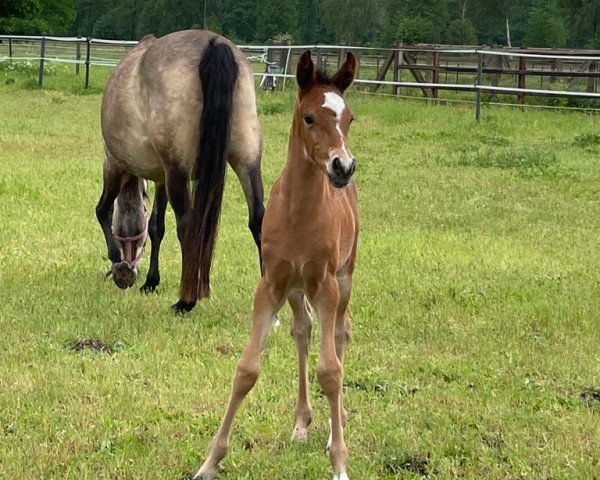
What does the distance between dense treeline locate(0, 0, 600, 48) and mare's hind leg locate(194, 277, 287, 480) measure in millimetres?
39188

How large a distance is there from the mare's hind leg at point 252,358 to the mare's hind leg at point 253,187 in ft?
8.60

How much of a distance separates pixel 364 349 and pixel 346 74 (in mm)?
2025

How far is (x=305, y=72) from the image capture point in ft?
11.6

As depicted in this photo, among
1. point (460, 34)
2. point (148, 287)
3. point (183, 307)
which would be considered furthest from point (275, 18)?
point (183, 307)

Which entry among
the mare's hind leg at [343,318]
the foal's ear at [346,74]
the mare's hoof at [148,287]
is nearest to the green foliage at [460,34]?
the mare's hoof at [148,287]

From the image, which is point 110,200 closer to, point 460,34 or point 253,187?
point 253,187

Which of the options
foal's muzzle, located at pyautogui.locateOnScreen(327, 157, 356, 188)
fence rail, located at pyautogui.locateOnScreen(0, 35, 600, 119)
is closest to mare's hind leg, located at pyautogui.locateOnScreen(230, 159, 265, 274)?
foal's muzzle, located at pyautogui.locateOnScreen(327, 157, 356, 188)

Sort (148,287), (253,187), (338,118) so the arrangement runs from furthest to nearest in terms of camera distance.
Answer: (148,287), (253,187), (338,118)

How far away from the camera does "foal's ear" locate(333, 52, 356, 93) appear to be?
361 centimetres

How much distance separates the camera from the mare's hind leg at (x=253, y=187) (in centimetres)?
621

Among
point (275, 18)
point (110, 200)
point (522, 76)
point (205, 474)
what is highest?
point (275, 18)

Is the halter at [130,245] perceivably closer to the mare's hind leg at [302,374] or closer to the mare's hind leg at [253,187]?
the mare's hind leg at [253,187]

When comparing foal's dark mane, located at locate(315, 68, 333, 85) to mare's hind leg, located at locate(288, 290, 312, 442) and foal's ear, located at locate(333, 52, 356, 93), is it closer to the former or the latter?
foal's ear, located at locate(333, 52, 356, 93)

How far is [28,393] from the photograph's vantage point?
444cm
